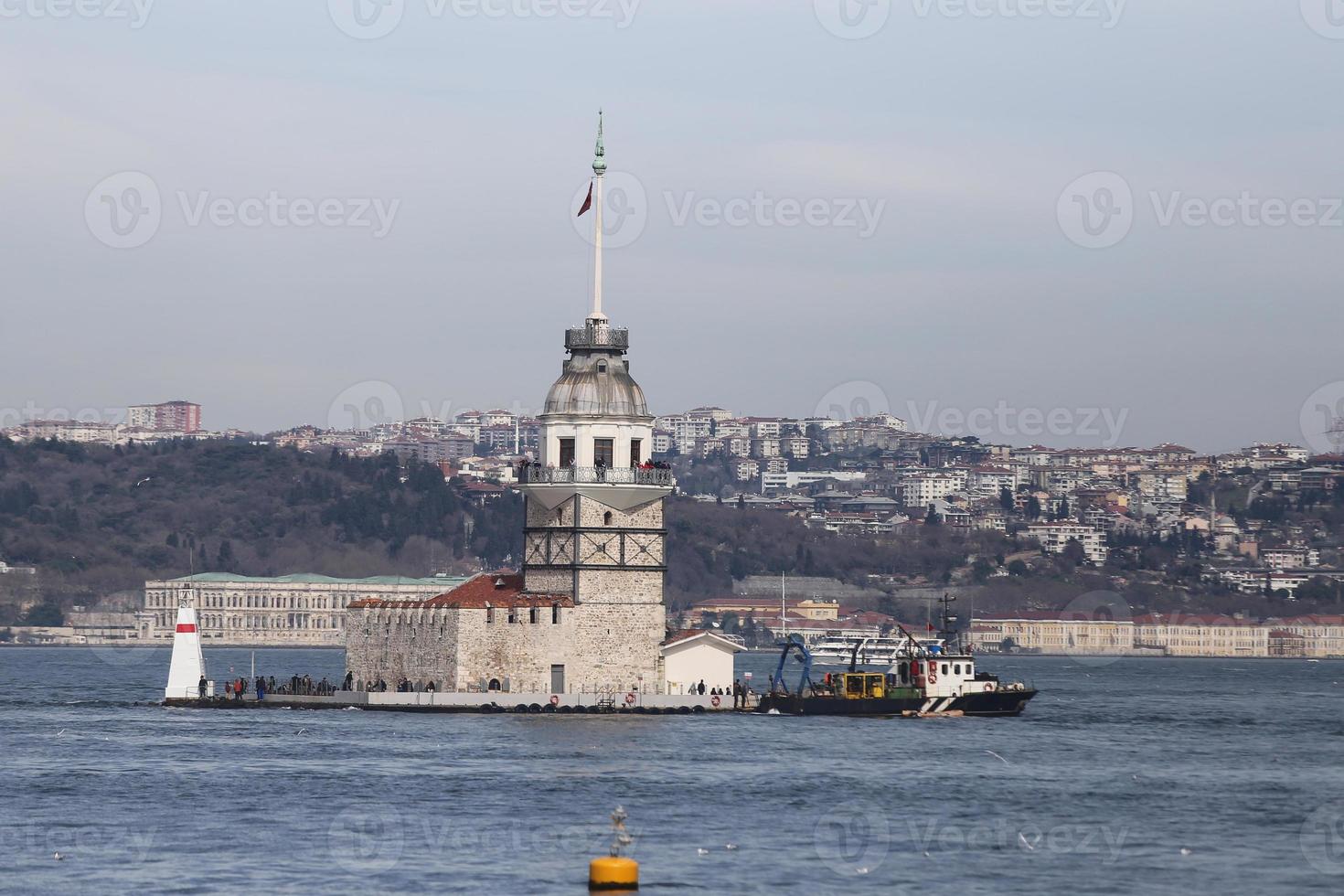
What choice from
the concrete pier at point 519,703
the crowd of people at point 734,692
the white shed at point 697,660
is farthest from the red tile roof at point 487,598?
the crowd of people at point 734,692

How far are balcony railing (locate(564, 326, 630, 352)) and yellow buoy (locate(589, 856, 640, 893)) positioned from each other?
114 ft

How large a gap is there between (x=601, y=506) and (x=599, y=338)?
15.9 feet

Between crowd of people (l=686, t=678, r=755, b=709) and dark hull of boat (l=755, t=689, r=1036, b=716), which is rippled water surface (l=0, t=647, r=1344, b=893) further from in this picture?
crowd of people (l=686, t=678, r=755, b=709)

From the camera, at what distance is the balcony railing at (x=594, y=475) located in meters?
67.2

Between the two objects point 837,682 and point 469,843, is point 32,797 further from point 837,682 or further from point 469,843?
point 837,682

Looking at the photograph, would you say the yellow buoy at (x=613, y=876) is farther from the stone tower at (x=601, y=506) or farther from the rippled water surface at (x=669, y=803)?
the stone tower at (x=601, y=506)

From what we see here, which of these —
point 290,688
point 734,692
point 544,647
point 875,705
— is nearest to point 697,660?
point 734,692

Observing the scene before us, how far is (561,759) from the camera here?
177ft

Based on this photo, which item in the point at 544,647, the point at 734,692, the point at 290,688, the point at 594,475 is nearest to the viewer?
the point at 544,647

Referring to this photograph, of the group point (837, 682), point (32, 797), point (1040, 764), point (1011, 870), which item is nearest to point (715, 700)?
point (837, 682)

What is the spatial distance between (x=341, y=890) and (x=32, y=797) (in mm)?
14531

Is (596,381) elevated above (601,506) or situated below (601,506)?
above

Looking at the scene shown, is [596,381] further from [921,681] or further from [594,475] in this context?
[921,681]

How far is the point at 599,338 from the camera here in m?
68.6
